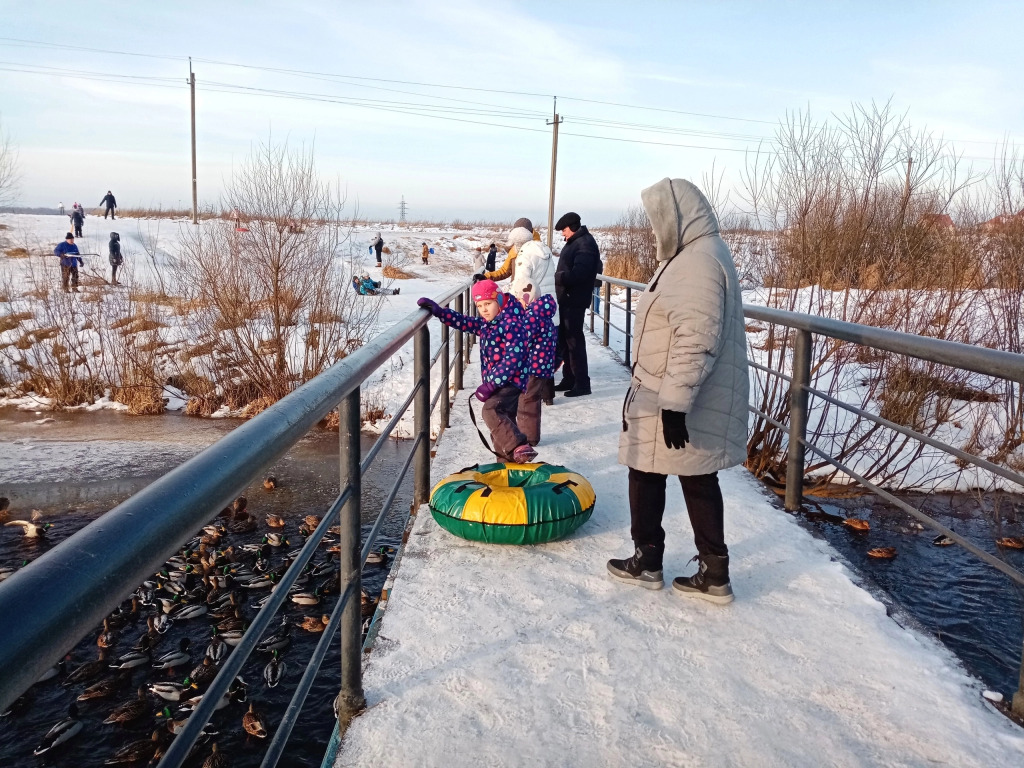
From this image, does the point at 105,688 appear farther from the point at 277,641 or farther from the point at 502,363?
the point at 502,363

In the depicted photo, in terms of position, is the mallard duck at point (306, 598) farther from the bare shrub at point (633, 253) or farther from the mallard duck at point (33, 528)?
the bare shrub at point (633, 253)

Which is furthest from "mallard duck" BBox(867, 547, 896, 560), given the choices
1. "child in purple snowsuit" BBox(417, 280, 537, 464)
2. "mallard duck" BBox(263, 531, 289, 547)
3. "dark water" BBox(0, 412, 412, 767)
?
"mallard duck" BBox(263, 531, 289, 547)

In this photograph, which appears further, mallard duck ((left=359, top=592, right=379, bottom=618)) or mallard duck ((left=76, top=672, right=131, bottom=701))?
mallard duck ((left=359, top=592, right=379, bottom=618))

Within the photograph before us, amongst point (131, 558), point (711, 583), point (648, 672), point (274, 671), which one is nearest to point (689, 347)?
point (711, 583)

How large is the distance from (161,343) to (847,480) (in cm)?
1177

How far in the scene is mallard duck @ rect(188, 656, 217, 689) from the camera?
211 inches

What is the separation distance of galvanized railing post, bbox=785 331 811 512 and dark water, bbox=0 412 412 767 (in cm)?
330

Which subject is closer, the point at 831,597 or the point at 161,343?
the point at 831,597

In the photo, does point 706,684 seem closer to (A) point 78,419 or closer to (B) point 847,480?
(B) point 847,480

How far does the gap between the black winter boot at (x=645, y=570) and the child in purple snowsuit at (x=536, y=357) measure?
191 centimetres

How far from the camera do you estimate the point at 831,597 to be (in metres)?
3.37

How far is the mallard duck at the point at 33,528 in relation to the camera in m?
7.54

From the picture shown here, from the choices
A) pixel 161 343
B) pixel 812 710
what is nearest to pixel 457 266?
pixel 161 343

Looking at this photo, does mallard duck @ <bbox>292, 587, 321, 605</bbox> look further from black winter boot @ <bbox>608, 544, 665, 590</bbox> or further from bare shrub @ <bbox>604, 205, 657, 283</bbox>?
bare shrub @ <bbox>604, 205, 657, 283</bbox>
